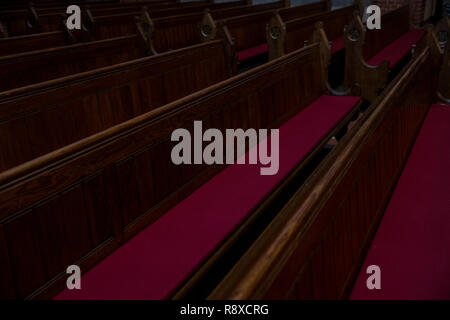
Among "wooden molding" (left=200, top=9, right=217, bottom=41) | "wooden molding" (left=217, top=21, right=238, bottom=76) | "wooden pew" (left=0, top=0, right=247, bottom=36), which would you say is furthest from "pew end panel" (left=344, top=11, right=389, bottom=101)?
"wooden pew" (left=0, top=0, right=247, bottom=36)

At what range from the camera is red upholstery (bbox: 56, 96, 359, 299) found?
182 cm

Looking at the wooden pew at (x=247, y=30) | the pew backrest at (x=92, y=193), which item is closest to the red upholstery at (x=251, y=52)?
the wooden pew at (x=247, y=30)

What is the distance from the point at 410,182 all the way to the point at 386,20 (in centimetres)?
435

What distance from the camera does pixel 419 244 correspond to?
1963mm

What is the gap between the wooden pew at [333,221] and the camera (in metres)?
1.19

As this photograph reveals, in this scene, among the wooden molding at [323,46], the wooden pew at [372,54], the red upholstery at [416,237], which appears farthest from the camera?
the wooden pew at [372,54]

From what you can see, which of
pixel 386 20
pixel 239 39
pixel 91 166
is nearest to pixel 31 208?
pixel 91 166


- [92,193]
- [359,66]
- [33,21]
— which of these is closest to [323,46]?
[359,66]

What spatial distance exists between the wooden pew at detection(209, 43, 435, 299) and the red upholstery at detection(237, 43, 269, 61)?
313 centimetres

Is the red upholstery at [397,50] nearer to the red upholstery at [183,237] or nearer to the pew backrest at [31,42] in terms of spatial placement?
the red upholstery at [183,237]

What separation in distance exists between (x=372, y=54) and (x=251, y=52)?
1451 millimetres

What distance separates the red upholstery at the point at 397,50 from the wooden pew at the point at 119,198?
2.94 metres

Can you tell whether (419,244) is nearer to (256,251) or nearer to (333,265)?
(333,265)

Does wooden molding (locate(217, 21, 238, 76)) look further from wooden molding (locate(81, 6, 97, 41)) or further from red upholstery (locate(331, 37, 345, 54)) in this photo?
wooden molding (locate(81, 6, 97, 41))
